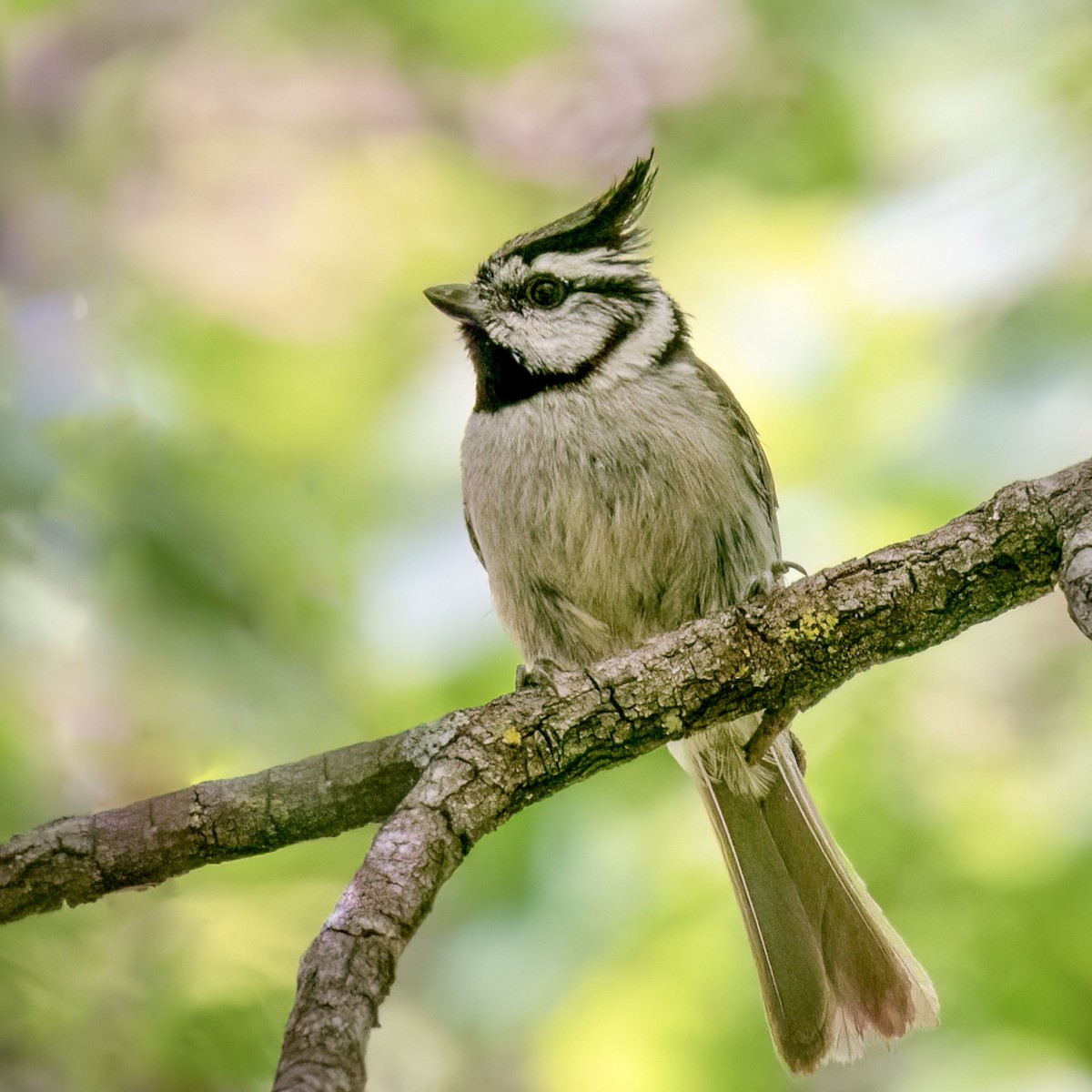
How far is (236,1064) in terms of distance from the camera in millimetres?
2521

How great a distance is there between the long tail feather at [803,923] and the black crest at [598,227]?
144 centimetres

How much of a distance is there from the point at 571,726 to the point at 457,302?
1.66m

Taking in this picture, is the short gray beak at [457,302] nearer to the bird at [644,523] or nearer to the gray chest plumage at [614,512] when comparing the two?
the bird at [644,523]

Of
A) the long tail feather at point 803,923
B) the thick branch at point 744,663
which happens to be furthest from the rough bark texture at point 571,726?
the long tail feather at point 803,923

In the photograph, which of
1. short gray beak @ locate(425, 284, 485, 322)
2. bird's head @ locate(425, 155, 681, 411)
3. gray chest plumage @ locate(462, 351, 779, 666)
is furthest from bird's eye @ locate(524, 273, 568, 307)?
gray chest plumage @ locate(462, 351, 779, 666)

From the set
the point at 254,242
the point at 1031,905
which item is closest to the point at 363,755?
the point at 1031,905

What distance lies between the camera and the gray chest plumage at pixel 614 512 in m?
3.23

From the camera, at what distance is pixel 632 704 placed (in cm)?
234

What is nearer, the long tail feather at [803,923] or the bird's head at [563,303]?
the long tail feather at [803,923]

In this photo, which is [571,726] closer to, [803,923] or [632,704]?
[632,704]

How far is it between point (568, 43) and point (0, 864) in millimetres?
3276

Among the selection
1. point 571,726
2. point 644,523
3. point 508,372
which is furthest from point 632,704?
point 508,372

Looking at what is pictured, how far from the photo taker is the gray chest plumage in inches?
127

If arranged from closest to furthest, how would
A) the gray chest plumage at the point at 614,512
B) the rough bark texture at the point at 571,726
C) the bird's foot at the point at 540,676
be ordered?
the rough bark texture at the point at 571,726 < the bird's foot at the point at 540,676 < the gray chest plumage at the point at 614,512
